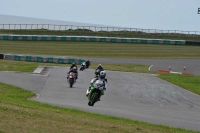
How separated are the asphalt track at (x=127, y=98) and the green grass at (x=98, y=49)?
28645 millimetres

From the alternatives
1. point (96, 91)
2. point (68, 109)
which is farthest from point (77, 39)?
point (68, 109)

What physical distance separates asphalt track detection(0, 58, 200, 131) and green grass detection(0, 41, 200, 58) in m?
28.6

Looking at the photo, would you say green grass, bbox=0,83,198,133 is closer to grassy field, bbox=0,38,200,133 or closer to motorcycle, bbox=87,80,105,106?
grassy field, bbox=0,38,200,133

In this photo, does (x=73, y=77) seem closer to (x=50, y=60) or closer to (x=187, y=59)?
(x=50, y=60)

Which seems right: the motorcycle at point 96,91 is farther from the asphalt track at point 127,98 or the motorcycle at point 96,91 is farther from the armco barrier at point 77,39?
the armco barrier at point 77,39

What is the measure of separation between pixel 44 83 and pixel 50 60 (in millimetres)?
23029

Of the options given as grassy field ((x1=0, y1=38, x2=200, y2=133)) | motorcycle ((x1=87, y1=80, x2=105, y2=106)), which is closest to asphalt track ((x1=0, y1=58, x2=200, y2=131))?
motorcycle ((x1=87, y1=80, x2=105, y2=106))

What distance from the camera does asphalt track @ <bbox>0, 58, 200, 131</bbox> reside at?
60.0 feet

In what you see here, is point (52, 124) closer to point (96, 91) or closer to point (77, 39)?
point (96, 91)

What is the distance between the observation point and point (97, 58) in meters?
61.4

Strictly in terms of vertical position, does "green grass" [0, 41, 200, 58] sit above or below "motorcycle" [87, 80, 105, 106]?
above

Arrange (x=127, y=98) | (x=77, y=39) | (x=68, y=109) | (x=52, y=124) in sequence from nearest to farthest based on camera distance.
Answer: (x=52, y=124)
(x=68, y=109)
(x=127, y=98)
(x=77, y=39)

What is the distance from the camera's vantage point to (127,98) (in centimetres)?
2512

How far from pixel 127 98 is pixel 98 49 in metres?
46.4
